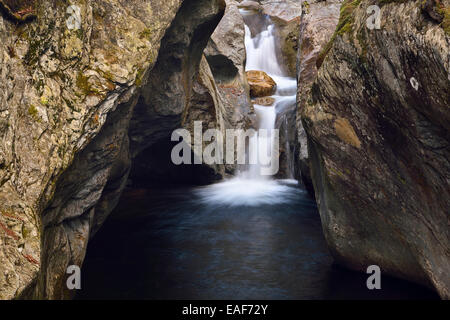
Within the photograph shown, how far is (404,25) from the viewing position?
4.08 metres

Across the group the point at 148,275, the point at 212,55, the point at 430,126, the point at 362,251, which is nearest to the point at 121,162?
the point at 148,275

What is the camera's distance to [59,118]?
4930mm

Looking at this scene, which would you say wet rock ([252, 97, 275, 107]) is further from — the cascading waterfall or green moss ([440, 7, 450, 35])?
green moss ([440, 7, 450, 35])

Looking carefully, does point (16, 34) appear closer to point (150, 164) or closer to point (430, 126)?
point (430, 126)

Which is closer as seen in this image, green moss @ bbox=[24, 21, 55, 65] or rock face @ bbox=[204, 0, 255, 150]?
green moss @ bbox=[24, 21, 55, 65]

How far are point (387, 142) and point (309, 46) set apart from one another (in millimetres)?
8567

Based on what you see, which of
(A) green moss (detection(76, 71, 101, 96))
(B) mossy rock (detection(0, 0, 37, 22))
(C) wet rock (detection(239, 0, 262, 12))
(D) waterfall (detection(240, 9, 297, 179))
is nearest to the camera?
(B) mossy rock (detection(0, 0, 37, 22))

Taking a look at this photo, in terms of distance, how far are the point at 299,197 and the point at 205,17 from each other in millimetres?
6734

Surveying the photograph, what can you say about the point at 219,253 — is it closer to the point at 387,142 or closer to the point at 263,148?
the point at 387,142
